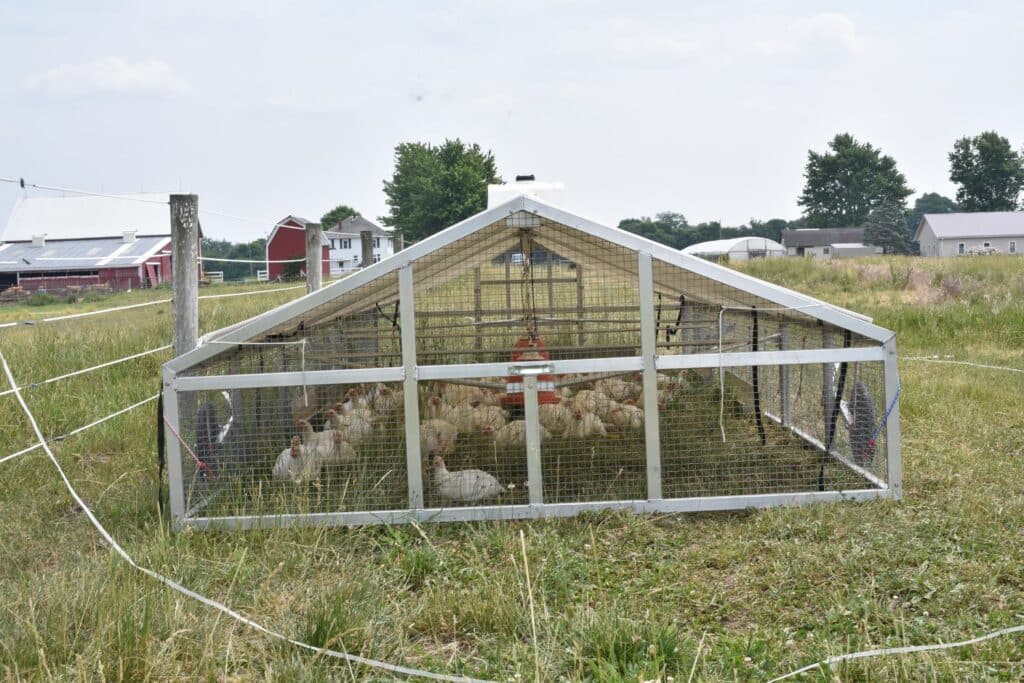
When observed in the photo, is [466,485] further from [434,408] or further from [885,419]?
[885,419]

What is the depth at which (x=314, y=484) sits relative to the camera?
210 inches

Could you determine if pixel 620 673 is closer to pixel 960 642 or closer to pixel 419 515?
pixel 960 642

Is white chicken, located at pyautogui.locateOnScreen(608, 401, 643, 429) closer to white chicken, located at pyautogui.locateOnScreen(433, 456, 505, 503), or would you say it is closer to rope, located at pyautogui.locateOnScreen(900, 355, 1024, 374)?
white chicken, located at pyautogui.locateOnScreen(433, 456, 505, 503)

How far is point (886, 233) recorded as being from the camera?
65688mm

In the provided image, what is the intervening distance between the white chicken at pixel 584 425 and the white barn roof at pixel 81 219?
131ft

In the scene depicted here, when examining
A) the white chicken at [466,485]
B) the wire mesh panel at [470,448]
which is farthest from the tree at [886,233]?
the white chicken at [466,485]

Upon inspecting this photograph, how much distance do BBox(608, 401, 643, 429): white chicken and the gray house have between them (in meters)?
56.2

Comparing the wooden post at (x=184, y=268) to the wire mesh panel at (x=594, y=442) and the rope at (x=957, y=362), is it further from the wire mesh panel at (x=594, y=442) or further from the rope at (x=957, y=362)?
the rope at (x=957, y=362)

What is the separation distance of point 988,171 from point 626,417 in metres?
73.8

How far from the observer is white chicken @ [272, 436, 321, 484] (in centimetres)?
532

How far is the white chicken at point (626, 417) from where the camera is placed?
259 inches

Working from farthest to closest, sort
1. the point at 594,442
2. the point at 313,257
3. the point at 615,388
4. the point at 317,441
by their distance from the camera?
the point at 313,257 → the point at 615,388 → the point at 594,442 → the point at 317,441

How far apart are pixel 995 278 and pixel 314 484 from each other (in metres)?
16.2

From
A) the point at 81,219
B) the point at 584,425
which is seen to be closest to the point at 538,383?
the point at 584,425
